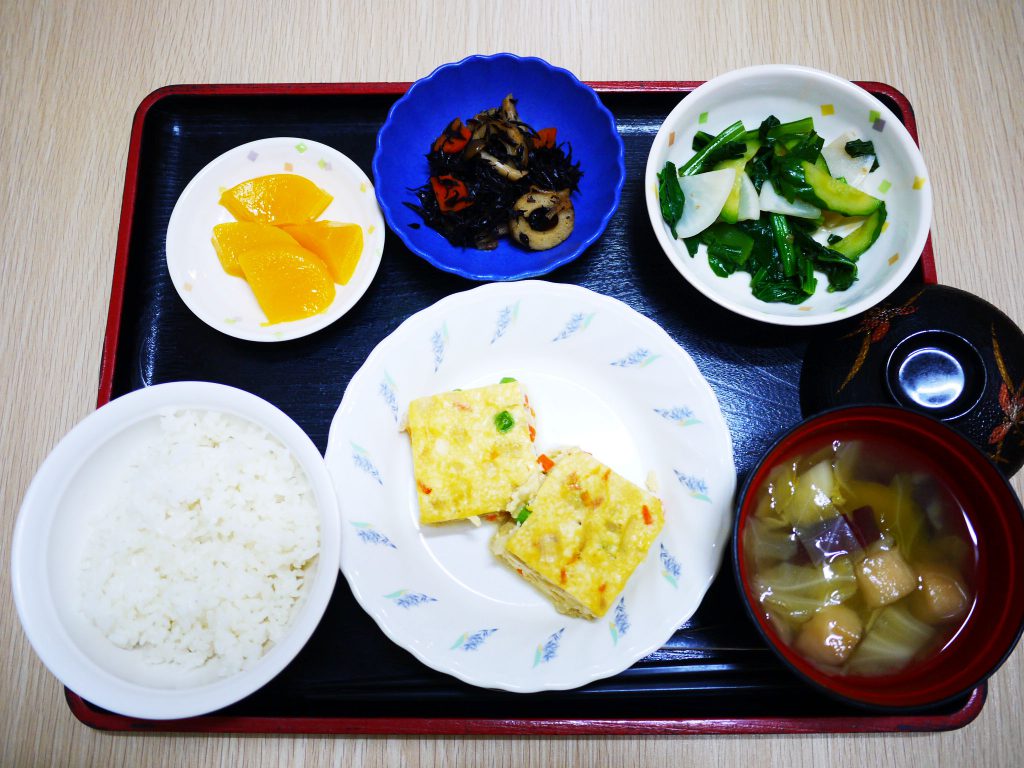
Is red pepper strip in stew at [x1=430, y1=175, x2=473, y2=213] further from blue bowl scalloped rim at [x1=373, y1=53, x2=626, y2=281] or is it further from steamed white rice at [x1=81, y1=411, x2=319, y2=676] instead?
steamed white rice at [x1=81, y1=411, x2=319, y2=676]

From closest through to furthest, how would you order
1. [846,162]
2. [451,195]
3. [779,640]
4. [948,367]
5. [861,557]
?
[779,640]
[861,557]
[948,367]
[846,162]
[451,195]

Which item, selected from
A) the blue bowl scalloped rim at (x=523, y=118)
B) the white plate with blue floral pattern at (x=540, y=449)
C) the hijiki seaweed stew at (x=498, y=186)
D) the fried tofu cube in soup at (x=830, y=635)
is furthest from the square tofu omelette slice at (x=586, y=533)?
the hijiki seaweed stew at (x=498, y=186)

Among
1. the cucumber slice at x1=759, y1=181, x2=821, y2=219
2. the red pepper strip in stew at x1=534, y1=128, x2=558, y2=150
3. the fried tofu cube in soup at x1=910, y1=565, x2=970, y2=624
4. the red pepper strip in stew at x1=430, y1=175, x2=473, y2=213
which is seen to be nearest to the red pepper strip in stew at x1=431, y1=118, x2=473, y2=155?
the red pepper strip in stew at x1=430, y1=175, x2=473, y2=213

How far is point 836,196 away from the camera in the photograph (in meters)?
2.16

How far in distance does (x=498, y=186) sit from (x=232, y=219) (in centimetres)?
99

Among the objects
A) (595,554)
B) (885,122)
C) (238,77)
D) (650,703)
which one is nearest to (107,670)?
(595,554)

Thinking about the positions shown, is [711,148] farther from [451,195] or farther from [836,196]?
[451,195]

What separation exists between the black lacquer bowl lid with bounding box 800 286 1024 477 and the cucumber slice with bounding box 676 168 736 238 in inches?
24.0

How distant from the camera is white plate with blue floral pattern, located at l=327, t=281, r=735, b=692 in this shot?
198 cm

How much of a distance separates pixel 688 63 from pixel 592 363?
1371mm

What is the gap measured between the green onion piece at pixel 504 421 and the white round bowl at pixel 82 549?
0.55 meters

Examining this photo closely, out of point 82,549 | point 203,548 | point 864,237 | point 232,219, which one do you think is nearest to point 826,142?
point 864,237

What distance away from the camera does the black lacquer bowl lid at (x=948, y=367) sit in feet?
6.33

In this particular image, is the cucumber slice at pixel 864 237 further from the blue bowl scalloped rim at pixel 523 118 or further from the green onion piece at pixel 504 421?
the green onion piece at pixel 504 421
